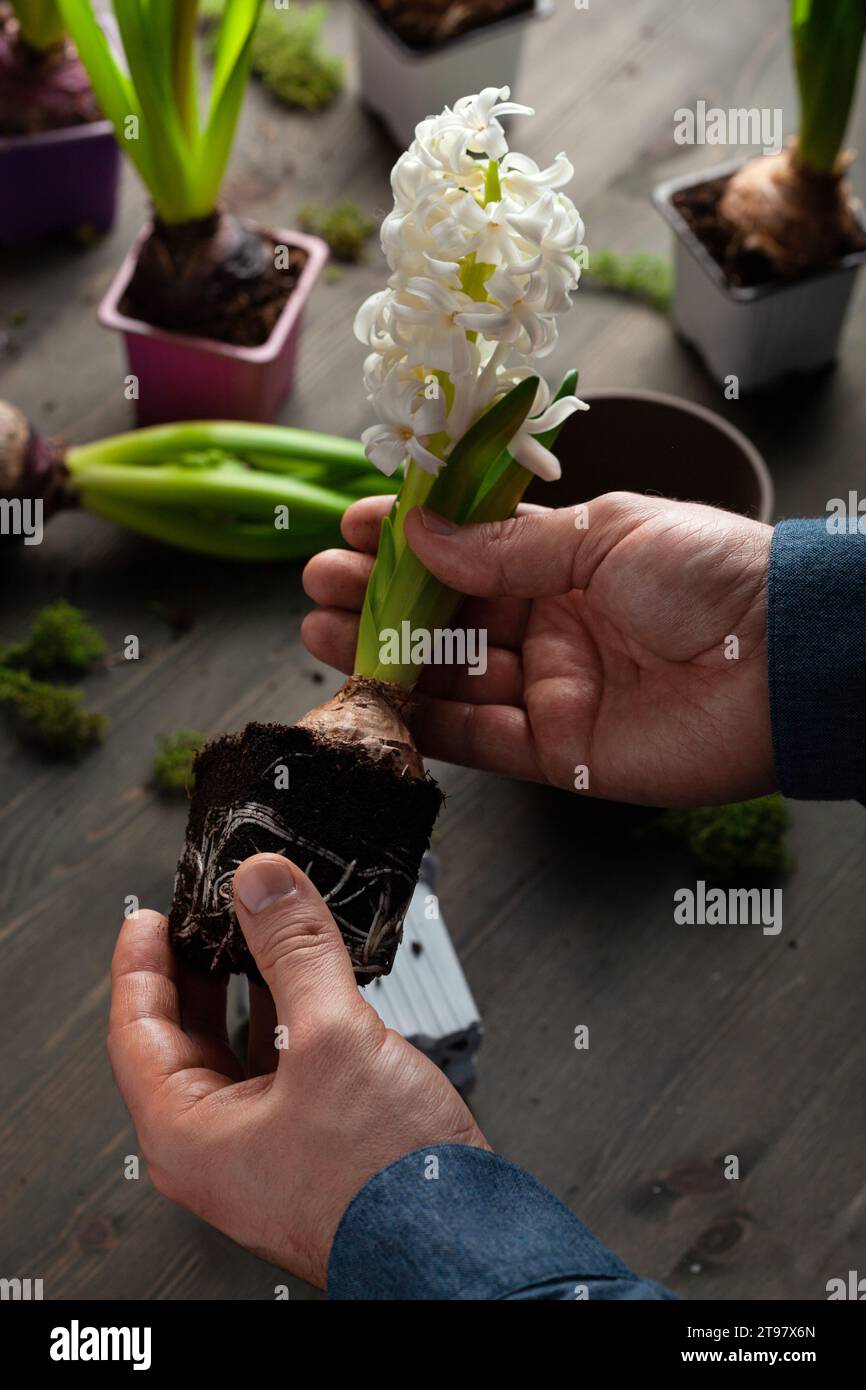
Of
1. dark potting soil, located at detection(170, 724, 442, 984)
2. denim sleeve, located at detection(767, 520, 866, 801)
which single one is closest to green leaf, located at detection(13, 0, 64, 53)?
dark potting soil, located at detection(170, 724, 442, 984)

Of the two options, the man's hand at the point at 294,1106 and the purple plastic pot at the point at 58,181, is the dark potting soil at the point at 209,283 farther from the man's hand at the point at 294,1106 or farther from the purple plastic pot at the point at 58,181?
the man's hand at the point at 294,1106

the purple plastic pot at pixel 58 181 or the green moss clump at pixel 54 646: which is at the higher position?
the purple plastic pot at pixel 58 181

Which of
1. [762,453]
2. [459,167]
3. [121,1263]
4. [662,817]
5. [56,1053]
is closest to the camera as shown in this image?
[459,167]

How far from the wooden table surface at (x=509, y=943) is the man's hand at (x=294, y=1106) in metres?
0.37

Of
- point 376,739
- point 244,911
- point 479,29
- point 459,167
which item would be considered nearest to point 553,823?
point 376,739

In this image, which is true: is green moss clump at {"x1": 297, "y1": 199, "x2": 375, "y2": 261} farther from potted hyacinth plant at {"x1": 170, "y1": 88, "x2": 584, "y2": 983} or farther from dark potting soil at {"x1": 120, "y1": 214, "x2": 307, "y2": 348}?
potted hyacinth plant at {"x1": 170, "y1": 88, "x2": 584, "y2": 983}

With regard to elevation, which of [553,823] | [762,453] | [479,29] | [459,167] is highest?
[479,29]

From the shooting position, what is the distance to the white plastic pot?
2.07 meters

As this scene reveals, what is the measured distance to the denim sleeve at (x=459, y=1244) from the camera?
1021mm

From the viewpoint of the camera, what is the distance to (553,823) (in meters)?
1.69

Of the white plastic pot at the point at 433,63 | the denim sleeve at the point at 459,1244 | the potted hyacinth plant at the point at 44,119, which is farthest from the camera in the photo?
the white plastic pot at the point at 433,63

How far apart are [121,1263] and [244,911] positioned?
536mm

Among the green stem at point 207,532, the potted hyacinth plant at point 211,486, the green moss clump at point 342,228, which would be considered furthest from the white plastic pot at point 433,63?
the green stem at point 207,532

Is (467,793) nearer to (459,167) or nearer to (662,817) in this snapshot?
(662,817)
